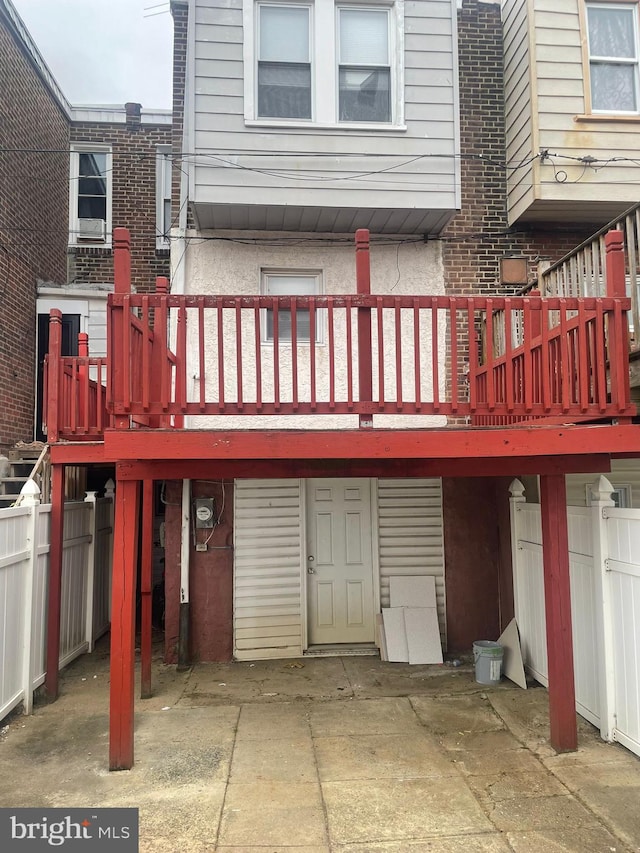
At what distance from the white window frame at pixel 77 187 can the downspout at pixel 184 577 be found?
6.18m

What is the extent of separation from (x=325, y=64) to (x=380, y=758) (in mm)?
6888

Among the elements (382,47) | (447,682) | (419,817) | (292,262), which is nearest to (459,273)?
(292,262)

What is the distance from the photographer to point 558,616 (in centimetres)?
448

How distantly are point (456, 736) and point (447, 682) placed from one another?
141 cm

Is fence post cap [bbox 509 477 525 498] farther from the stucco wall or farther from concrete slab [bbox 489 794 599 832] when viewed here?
concrete slab [bbox 489 794 599 832]

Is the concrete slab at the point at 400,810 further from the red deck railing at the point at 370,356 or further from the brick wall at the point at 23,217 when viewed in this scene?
the brick wall at the point at 23,217

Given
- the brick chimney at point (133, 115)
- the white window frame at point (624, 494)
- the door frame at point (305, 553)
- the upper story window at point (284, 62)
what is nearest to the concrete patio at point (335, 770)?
the door frame at point (305, 553)

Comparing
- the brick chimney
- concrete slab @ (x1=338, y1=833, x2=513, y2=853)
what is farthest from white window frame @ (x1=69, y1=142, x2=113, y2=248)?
Answer: concrete slab @ (x1=338, y1=833, x2=513, y2=853)

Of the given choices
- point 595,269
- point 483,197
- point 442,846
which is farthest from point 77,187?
point 442,846

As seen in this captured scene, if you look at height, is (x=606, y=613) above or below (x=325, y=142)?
below

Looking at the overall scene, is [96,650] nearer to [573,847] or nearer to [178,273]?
[178,273]

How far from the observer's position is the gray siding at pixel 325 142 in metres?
6.51

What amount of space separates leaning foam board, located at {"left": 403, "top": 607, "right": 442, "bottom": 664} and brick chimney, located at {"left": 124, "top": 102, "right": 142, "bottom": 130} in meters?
9.77

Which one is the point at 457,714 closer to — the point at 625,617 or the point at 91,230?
the point at 625,617
